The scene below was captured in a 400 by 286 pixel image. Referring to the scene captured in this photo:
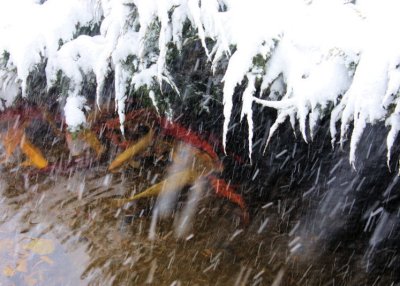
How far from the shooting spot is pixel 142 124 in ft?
8.75

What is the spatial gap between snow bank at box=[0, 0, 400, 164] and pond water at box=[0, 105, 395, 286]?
0.50m

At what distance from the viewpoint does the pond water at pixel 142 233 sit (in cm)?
223

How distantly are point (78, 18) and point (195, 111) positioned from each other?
83 centimetres

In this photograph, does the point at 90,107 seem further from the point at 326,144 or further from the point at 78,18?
the point at 326,144

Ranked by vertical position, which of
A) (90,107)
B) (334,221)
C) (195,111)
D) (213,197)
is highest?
(90,107)

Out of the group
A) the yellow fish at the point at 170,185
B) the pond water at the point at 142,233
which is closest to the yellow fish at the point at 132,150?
the pond water at the point at 142,233

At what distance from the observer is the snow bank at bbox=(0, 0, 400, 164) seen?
158cm

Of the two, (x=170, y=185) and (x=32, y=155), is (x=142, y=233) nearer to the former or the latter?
(x=170, y=185)

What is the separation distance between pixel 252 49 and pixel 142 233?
1.22 meters

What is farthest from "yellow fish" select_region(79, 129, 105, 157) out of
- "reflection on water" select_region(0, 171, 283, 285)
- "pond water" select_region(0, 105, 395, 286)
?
"reflection on water" select_region(0, 171, 283, 285)

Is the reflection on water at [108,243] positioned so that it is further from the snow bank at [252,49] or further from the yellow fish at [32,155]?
the snow bank at [252,49]

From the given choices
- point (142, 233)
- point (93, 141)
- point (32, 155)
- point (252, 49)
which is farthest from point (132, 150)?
point (252, 49)

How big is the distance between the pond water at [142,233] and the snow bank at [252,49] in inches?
19.7

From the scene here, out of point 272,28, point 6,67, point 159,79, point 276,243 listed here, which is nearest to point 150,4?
point 159,79
